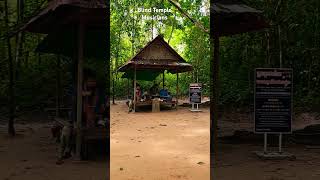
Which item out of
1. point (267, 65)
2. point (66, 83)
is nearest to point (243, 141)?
point (267, 65)

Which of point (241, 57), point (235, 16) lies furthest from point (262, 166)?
point (241, 57)

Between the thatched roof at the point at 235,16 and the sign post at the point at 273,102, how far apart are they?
971 millimetres

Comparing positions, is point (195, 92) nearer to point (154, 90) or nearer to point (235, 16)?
point (154, 90)

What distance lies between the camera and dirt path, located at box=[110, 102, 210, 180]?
622 centimetres

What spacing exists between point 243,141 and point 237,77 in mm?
2447

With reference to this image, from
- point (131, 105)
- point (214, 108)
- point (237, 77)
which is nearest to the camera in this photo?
point (214, 108)

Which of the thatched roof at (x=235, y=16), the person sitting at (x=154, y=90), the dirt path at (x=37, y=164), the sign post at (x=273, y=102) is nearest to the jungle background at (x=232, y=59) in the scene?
the dirt path at (x=37, y=164)

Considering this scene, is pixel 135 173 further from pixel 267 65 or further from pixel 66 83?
pixel 66 83

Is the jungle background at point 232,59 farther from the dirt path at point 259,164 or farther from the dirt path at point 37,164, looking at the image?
the dirt path at point 259,164

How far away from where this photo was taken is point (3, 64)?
12539mm

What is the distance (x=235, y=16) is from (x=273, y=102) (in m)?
1.79

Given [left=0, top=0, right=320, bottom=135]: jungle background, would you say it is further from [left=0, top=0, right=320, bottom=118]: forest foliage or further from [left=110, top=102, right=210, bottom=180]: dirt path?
[left=110, top=102, right=210, bottom=180]: dirt path

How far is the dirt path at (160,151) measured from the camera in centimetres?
622

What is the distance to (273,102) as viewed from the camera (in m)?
7.68
